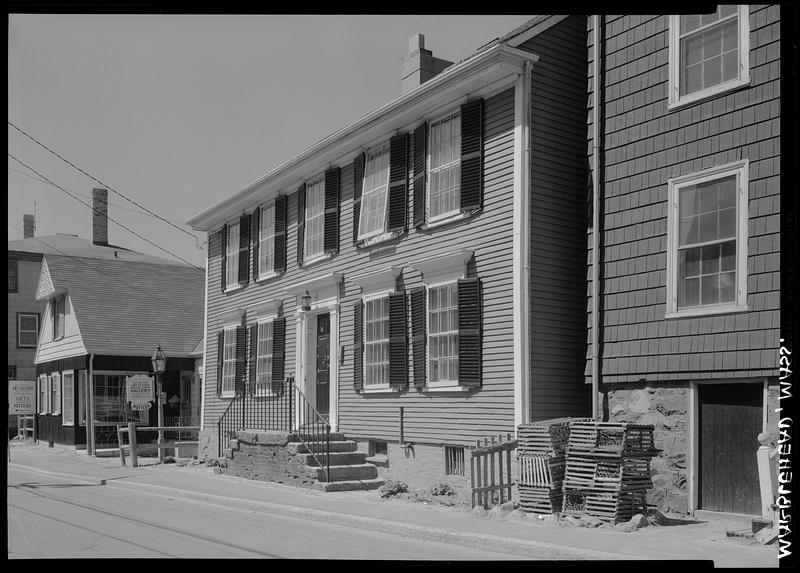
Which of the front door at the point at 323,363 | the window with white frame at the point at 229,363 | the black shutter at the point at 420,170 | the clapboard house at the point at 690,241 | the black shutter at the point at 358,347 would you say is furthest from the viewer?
A: the window with white frame at the point at 229,363

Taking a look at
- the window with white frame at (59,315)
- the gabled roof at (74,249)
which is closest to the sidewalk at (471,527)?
the window with white frame at (59,315)

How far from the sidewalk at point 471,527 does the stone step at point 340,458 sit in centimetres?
61

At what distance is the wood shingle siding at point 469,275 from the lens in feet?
47.7

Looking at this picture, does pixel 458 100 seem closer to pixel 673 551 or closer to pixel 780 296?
pixel 780 296

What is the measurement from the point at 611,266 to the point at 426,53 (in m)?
7.70

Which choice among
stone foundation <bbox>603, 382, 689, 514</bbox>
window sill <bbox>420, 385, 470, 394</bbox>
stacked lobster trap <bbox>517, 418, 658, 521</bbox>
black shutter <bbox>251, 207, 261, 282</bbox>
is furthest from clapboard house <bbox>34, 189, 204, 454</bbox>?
stone foundation <bbox>603, 382, 689, 514</bbox>

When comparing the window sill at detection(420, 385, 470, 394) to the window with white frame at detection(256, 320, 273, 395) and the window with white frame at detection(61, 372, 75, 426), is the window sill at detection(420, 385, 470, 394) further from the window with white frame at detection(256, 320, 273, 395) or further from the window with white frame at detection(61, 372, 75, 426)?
the window with white frame at detection(61, 372, 75, 426)

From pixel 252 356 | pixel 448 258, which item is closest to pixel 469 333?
pixel 448 258

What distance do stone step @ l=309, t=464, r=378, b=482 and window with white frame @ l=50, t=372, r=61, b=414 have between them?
19.2m

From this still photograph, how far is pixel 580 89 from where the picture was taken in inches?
600

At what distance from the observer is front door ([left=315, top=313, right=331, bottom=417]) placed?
19.4 m

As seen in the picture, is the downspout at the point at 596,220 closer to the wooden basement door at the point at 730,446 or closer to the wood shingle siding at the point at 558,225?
the wood shingle siding at the point at 558,225

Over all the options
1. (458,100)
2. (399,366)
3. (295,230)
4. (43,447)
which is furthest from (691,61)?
(43,447)

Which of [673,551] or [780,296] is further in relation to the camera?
[780,296]
